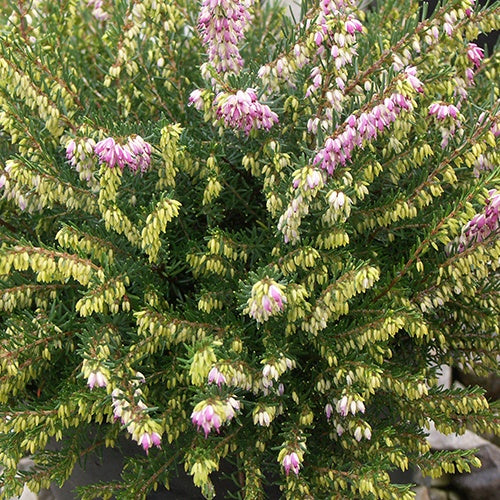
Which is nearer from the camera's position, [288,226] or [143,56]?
[288,226]

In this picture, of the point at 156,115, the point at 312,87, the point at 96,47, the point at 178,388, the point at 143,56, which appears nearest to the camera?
the point at 312,87

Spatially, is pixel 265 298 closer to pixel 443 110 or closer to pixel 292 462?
pixel 292 462

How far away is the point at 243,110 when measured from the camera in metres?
1.28

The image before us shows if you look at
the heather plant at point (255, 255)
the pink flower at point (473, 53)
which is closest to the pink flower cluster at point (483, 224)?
the heather plant at point (255, 255)

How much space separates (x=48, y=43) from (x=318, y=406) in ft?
4.13

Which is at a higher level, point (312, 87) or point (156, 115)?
point (156, 115)

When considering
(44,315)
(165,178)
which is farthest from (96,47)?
(44,315)

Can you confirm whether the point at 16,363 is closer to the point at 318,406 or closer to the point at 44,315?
the point at 44,315

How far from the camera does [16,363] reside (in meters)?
1.42

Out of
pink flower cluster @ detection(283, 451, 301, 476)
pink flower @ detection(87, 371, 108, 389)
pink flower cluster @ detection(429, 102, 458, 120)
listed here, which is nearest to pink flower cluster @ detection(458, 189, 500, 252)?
pink flower cluster @ detection(429, 102, 458, 120)

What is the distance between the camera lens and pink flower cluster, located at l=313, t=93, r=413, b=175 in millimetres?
1257

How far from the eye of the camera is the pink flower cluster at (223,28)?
130cm

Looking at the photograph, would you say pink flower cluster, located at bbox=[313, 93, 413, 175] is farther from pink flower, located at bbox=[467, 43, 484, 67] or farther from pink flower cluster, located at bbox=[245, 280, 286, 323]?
pink flower, located at bbox=[467, 43, 484, 67]

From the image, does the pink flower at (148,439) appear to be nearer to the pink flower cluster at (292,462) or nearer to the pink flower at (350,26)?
the pink flower cluster at (292,462)
